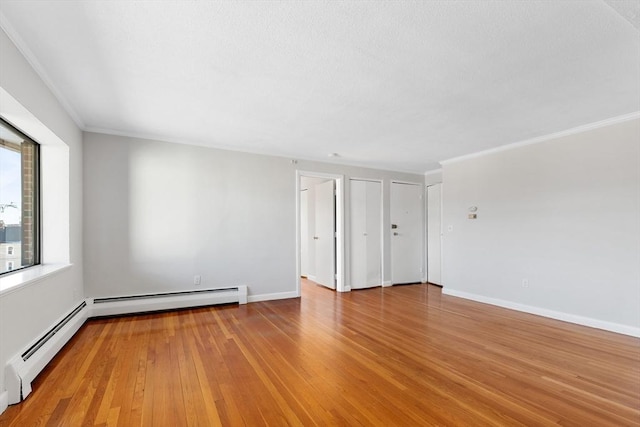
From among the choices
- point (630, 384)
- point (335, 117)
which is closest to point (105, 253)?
point (335, 117)

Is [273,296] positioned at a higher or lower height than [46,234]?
lower

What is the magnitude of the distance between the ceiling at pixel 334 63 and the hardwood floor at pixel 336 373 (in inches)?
92.0

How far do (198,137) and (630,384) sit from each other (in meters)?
5.05

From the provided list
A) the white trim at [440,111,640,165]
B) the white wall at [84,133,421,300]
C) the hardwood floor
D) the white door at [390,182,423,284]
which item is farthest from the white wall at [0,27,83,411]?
the white trim at [440,111,640,165]

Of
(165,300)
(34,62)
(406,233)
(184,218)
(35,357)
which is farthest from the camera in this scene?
(406,233)

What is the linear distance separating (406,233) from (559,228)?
2823 millimetres

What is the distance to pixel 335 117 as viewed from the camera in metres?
3.40

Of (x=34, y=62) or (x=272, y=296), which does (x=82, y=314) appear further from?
(x=34, y=62)

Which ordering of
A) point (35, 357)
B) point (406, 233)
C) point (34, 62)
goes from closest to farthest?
point (34, 62), point (35, 357), point (406, 233)

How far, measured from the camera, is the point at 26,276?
2426 millimetres

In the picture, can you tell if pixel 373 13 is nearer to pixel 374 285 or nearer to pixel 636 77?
pixel 636 77

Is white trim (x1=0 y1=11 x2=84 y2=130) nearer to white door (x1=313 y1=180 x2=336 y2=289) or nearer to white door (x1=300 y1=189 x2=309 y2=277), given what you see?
white door (x1=313 y1=180 x2=336 y2=289)

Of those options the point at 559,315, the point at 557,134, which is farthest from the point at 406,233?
the point at 557,134

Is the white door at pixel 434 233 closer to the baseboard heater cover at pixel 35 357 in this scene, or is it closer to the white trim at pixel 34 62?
the baseboard heater cover at pixel 35 357
